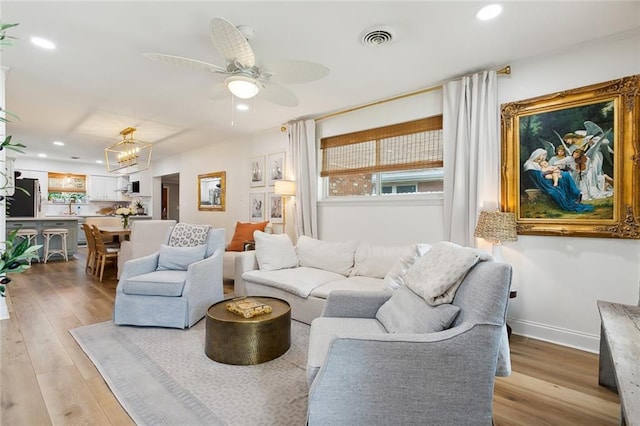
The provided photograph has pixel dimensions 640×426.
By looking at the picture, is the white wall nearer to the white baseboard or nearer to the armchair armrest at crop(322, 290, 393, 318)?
the white baseboard

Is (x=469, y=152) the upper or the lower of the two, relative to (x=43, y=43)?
lower

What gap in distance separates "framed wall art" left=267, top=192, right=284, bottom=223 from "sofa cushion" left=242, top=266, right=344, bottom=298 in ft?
5.67

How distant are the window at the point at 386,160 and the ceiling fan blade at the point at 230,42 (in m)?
2.14

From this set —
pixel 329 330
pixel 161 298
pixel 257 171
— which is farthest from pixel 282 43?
pixel 257 171

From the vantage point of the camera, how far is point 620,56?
8.13 feet

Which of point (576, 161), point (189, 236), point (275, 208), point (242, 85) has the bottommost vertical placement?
point (189, 236)

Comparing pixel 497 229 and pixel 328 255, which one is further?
pixel 328 255

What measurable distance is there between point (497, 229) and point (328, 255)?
1.74 metres

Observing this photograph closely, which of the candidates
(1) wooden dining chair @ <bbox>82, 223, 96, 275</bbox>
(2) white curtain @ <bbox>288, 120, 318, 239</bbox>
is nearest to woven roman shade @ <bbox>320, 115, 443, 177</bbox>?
(2) white curtain @ <bbox>288, 120, 318, 239</bbox>

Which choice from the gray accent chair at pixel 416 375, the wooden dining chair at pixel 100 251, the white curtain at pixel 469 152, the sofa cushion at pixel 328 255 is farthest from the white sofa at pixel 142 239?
the gray accent chair at pixel 416 375

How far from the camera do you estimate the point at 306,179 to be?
15.0 ft

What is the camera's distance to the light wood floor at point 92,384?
5.65ft

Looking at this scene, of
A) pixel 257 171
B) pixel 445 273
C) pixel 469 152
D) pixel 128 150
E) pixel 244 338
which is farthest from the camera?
pixel 128 150

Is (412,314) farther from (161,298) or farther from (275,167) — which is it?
(275,167)
